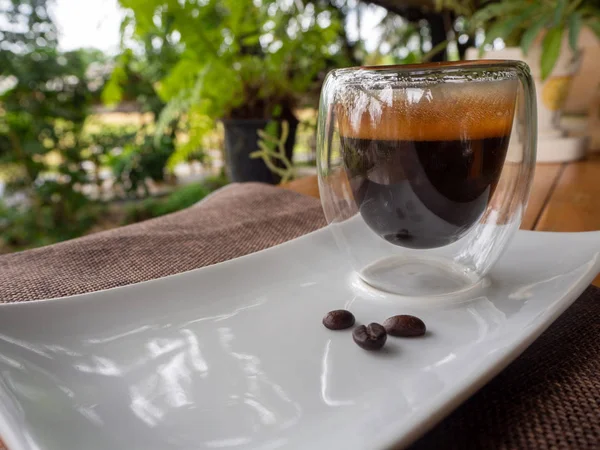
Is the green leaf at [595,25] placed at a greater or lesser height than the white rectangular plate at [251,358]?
greater

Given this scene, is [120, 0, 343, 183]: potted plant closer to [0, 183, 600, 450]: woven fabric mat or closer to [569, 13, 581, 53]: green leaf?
[0, 183, 600, 450]: woven fabric mat

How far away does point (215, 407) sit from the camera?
294 millimetres

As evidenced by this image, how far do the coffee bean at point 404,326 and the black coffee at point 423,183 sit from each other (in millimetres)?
138

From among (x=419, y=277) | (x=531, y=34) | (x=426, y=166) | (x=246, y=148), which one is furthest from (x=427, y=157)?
(x=246, y=148)

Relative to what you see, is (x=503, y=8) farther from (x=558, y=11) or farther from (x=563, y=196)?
(x=563, y=196)

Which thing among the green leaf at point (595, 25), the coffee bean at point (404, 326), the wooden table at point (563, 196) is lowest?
the wooden table at point (563, 196)

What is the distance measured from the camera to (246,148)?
1.36 metres

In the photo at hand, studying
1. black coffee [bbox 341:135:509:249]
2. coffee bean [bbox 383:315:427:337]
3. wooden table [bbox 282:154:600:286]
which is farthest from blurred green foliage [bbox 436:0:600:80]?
coffee bean [bbox 383:315:427:337]

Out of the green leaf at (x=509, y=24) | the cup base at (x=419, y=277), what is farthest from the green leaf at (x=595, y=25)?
the cup base at (x=419, y=277)

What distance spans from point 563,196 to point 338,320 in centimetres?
58

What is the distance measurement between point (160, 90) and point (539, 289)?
125 centimetres

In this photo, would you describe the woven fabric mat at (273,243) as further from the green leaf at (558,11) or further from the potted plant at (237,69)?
the green leaf at (558,11)

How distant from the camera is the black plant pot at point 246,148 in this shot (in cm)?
134

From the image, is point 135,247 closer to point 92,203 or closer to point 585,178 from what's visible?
point 585,178
